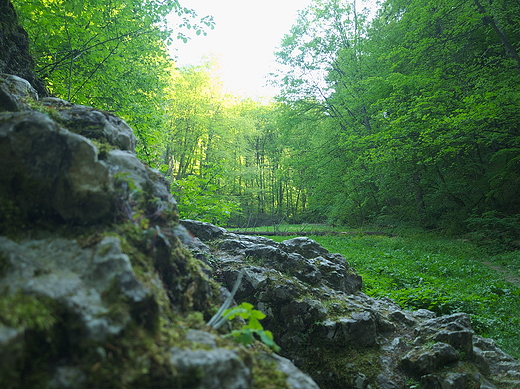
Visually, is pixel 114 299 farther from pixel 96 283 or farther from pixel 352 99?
pixel 352 99

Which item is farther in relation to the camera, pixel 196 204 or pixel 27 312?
pixel 196 204

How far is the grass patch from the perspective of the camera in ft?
18.4

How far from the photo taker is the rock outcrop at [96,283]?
1.21 m

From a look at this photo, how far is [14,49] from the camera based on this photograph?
15.1 ft

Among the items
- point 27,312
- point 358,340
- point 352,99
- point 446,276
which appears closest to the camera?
point 27,312

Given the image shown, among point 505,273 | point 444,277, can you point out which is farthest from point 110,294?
point 505,273

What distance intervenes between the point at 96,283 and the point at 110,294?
116 mm

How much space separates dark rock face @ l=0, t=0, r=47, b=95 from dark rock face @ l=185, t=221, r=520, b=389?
393 centimetres

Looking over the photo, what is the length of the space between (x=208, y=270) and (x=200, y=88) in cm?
3002

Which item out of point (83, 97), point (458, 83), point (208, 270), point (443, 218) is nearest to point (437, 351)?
point (208, 270)

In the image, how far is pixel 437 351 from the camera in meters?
3.32

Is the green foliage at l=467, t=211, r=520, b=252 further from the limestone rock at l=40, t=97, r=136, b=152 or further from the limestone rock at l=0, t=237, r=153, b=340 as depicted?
the limestone rock at l=0, t=237, r=153, b=340

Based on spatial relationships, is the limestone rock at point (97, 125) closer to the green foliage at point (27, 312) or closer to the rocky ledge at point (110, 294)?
the rocky ledge at point (110, 294)

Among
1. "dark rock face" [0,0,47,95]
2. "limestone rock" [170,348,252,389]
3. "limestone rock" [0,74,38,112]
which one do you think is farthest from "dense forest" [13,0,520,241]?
"limestone rock" [170,348,252,389]
